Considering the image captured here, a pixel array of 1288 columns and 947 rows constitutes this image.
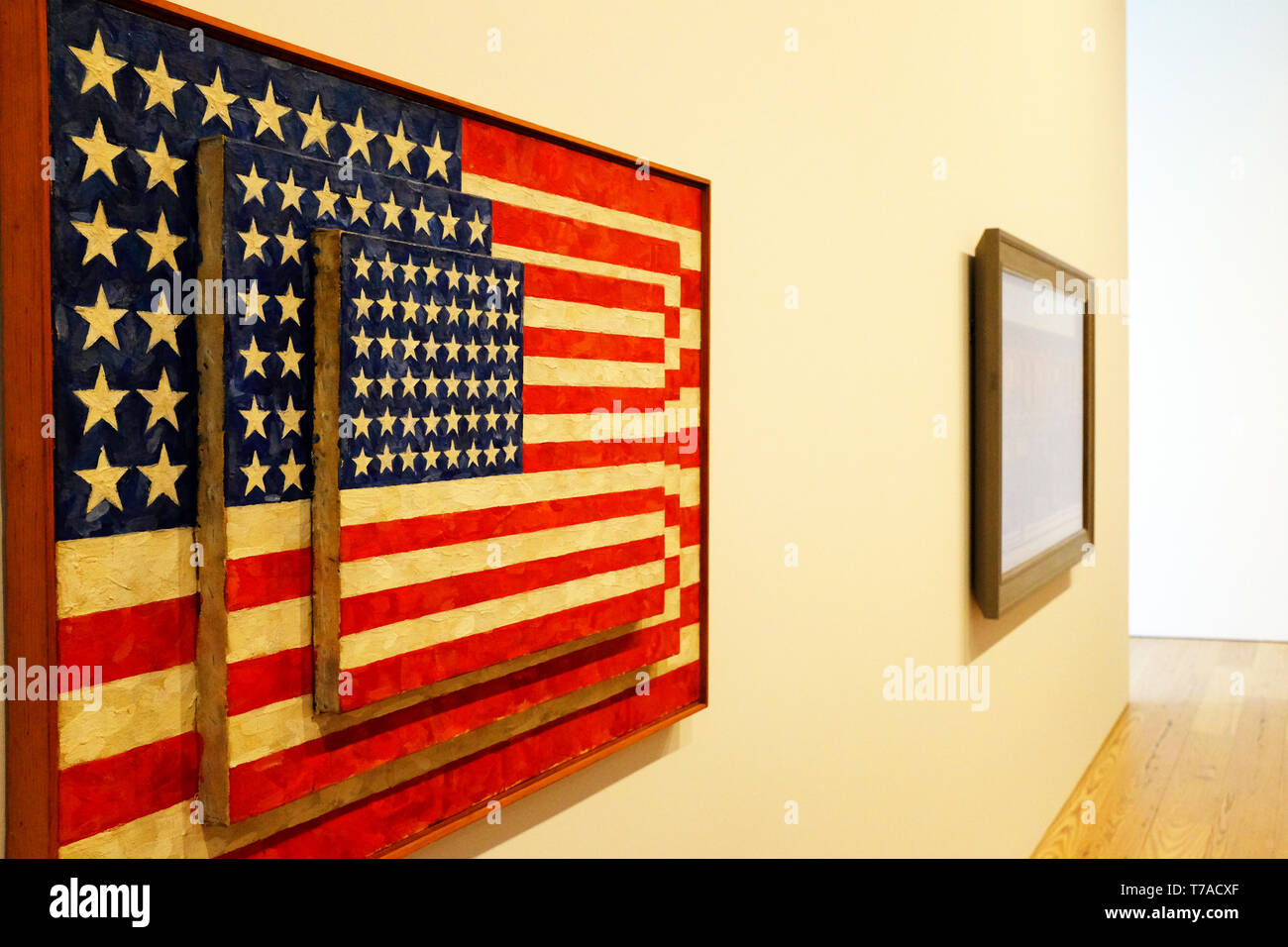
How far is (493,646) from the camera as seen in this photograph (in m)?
1.00

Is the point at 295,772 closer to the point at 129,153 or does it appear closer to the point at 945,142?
the point at 129,153

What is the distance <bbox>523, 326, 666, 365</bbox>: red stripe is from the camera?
1038 mm

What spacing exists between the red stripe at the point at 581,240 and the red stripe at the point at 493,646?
15.2 inches

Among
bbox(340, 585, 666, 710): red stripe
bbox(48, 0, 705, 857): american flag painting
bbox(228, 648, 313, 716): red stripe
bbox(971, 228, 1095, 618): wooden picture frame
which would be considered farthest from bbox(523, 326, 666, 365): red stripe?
bbox(971, 228, 1095, 618): wooden picture frame

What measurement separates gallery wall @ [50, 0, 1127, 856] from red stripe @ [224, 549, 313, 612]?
0.35m

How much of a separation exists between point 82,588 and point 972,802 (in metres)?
2.24

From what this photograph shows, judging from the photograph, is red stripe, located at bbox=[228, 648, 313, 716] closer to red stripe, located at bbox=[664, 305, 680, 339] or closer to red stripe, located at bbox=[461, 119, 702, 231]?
red stripe, located at bbox=[461, 119, 702, 231]

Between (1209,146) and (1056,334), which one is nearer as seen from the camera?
(1056,334)

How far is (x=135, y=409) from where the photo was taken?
28.0 inches

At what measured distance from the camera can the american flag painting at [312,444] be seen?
69cm

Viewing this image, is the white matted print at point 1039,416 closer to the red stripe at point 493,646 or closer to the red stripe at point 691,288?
the red stripe at point 691,288
